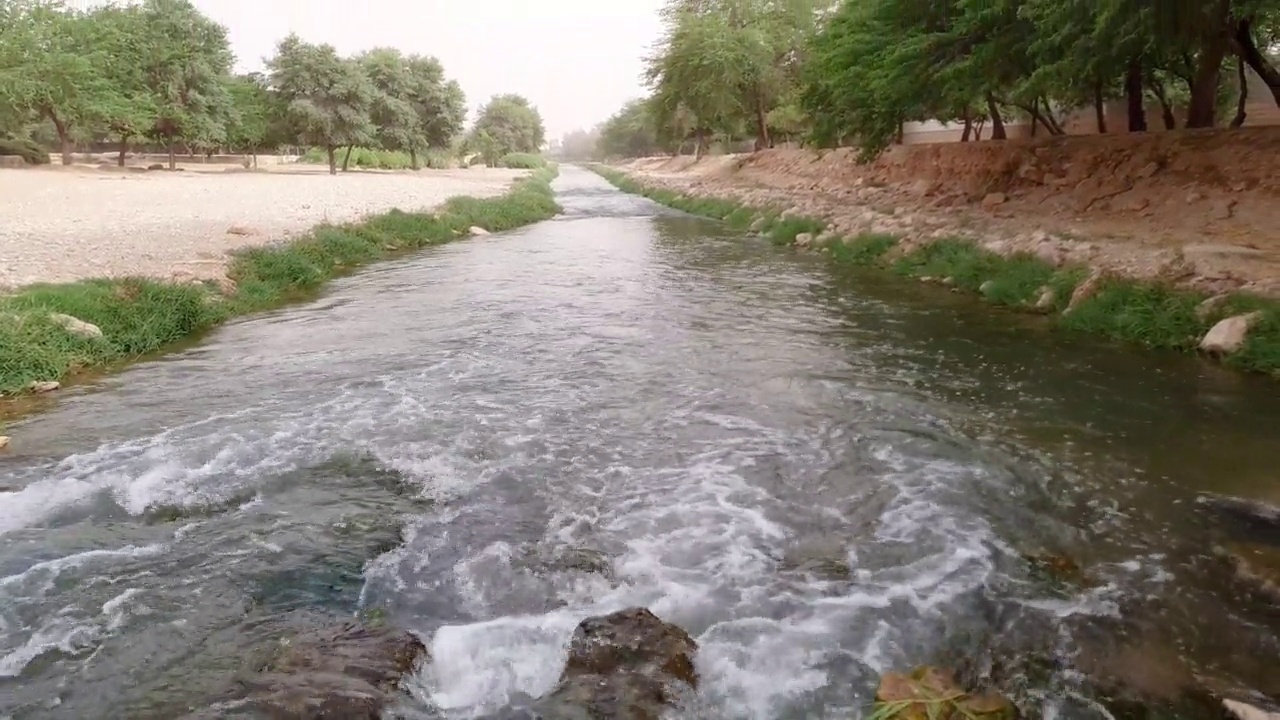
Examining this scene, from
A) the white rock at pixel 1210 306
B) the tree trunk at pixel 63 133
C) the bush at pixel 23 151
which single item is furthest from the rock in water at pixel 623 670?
the bush at pixel 23 151

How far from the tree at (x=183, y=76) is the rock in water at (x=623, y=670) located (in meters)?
50.5

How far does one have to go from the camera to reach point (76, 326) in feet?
32.3

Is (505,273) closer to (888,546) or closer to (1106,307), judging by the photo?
(1106,307)

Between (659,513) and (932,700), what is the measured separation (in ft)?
8.29

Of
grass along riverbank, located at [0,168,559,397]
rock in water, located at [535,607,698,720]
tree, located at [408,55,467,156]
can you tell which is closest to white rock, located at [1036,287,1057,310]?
rock in water, located at [535,607,698,720]

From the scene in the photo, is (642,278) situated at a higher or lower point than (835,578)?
higher

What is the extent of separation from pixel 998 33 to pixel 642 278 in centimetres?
789

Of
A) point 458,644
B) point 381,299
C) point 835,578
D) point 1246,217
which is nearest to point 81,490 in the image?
point 458,644

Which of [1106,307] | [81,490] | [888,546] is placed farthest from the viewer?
[1106,307]

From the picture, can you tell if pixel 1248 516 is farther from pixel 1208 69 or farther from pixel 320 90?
pixel 320 90

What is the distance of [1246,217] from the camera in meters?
12.3

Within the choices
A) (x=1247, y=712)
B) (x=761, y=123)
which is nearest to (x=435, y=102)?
(x=761, y=123)

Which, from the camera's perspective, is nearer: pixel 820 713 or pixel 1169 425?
pixel 820 713

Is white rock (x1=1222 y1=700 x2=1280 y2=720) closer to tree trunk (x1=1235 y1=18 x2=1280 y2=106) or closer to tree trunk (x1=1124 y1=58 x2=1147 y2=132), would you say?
tree trunk (x1=1235 y1=18 x2=1280 y2=106)
